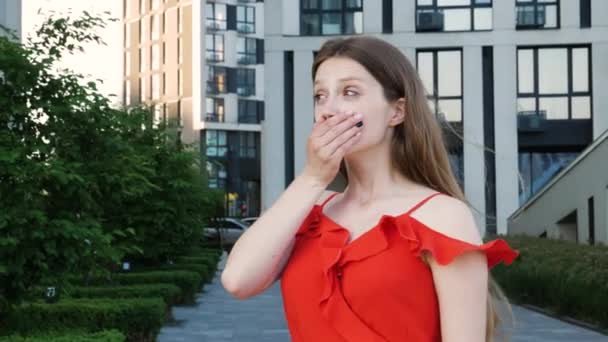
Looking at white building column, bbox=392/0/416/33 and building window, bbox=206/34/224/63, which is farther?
building window, bbox=206/34/224/63

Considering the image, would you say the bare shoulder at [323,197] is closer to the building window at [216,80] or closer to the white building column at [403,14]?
the white building column at [403,14]

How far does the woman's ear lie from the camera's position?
254 cm

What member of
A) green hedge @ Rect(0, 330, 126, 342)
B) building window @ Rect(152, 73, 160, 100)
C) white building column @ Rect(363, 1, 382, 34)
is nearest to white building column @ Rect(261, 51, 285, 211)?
white building column @ Rect(363, 1, 382, 34)

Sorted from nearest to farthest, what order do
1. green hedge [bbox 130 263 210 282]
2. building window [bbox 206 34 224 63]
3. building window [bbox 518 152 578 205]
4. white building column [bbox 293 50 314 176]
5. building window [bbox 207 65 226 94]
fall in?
green hedge [bbox 130 263 210 282] → white building column [bbox 293 50 314 176] → building window [bbox 518 152 578 205] → building window [bbox 207 65 226 94] → building window [bbox 206 34 224 63]

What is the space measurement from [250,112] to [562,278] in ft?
247

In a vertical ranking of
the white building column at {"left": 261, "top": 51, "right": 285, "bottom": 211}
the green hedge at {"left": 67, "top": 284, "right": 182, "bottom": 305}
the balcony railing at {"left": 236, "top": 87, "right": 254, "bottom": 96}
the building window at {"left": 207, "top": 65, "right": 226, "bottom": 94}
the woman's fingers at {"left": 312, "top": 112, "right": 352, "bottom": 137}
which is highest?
the building window at {"left": 207, "top": 65, "right": 226, "bottom": 94}

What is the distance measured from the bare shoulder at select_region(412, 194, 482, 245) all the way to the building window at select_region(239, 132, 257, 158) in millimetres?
89292

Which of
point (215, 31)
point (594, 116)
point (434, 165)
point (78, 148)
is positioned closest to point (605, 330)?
point (78, 148)

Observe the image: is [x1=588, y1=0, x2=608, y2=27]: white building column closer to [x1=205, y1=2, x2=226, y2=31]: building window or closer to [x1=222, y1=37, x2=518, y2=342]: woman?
[x1=222, y1=37, x2=518, y2=342]: woman

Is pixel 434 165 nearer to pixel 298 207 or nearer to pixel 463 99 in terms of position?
pixel 298 207

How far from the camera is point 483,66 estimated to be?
33.9m

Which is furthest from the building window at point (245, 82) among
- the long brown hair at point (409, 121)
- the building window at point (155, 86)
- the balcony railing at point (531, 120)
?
the long brown hair at point (409, 121)

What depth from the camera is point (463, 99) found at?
A: 111 ft

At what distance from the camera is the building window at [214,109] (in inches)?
3531
